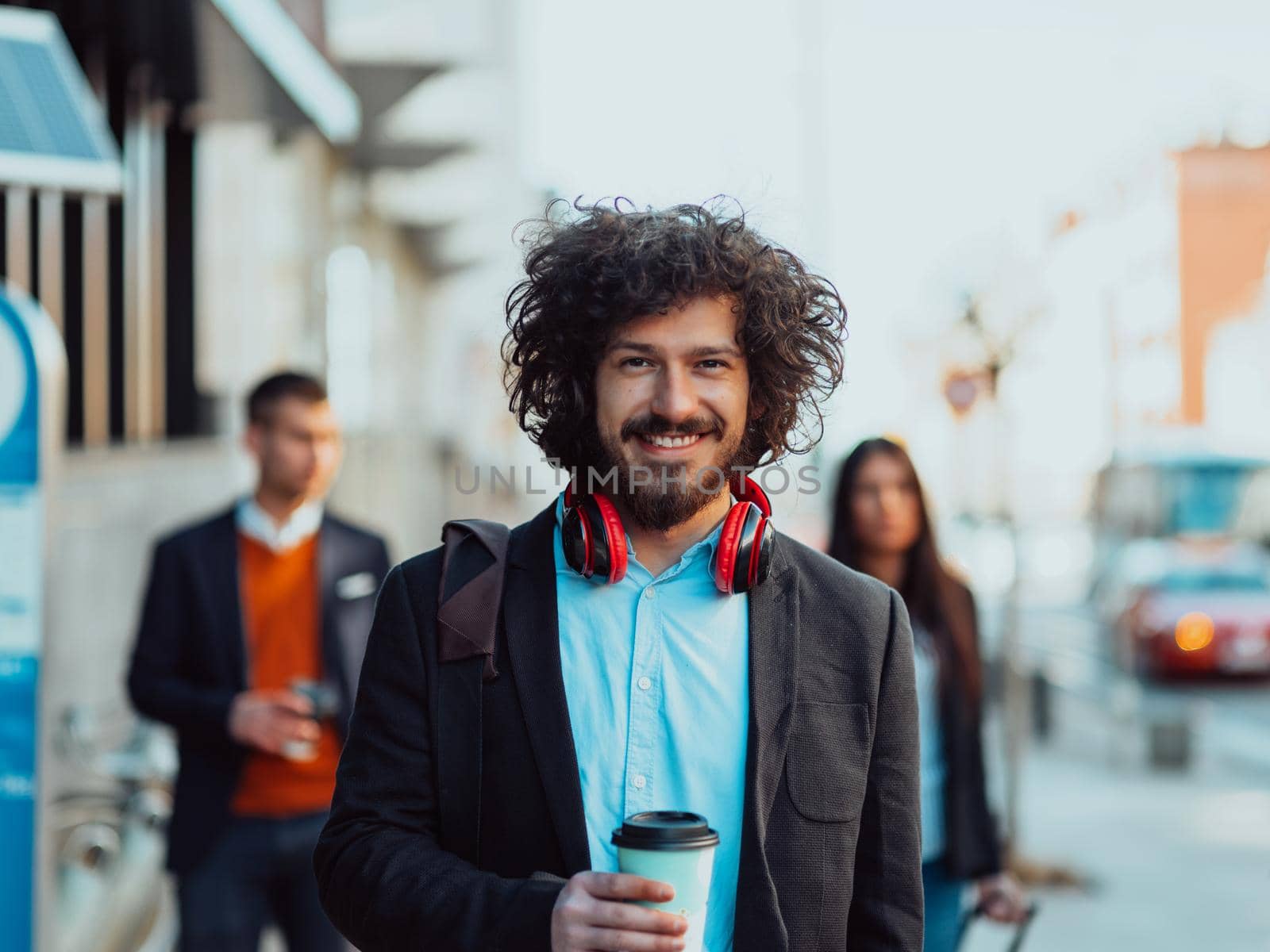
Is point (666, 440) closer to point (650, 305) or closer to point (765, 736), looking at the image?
point (650, 305)

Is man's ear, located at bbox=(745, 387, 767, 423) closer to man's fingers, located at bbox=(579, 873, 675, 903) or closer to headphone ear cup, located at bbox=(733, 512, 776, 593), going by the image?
headphone ear cup, located at bbox=(733, 512, 776, 593)

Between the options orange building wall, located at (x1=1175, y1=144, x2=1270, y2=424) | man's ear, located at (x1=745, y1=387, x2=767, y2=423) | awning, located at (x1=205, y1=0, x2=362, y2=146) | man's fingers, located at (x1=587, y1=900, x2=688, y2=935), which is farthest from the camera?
orange building wall, located at (x1=1175, y1=144, x2=1270, y2=424)

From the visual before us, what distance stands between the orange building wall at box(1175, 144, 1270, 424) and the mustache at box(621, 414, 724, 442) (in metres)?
58.0

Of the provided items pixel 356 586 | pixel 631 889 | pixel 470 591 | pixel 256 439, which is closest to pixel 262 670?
pixel 356 586

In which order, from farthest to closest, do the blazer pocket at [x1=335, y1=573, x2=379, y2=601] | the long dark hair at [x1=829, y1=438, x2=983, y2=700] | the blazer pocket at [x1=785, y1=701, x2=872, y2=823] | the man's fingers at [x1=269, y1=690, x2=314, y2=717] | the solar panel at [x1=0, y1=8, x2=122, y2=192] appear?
the blazer pocket at [x1=335, y1=573, x2=379, y2=601] → the long dark hair at [x1=829, y1=438, x2=983, y2=700] → the solar panel at [x1=0, y1=8, x2=122, y2=192] → the man's fingers at [x1=269, y1=690, x2=314, y2=717] → the blazer pocket at [x1=785, y1=701, x2=872, y2=823]

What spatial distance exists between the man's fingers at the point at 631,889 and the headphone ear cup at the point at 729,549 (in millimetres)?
501

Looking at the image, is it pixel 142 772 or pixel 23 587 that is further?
pixel 142 772

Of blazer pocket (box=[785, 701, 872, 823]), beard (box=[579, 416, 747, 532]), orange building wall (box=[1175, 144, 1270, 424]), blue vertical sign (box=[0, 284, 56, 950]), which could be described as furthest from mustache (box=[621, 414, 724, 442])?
orange building wall (box=[1175, 144, 1270, 424])

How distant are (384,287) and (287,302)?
8.39 m

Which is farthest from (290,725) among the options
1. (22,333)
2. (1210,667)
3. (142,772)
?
(1210,667)

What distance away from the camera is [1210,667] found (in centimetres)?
1587

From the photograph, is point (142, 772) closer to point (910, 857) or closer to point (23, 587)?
point (23, 587)

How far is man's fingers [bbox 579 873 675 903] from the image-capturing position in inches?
69.7

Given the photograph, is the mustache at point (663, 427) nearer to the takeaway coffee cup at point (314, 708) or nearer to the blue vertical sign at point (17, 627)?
the blue vertical sign at point (17, 627)
